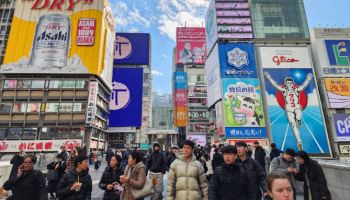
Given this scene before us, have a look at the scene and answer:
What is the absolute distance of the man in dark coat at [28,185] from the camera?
3412 millimetres

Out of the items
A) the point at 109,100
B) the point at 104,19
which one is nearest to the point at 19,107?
the point at 109,100

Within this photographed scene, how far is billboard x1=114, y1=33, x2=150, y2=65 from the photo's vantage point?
58969 millimetres

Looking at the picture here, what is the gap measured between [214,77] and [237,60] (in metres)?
5.65

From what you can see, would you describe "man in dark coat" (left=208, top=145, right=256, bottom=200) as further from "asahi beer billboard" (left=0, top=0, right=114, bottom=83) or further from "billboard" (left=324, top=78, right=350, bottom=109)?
"billboard" (left=324, top=78, right=350, bottom=109)

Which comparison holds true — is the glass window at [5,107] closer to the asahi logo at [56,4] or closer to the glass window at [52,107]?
the glass window at [52,107]

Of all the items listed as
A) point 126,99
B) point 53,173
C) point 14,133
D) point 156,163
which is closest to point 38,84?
point 14,133

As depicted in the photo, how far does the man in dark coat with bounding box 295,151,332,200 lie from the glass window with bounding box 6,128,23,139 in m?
43.9

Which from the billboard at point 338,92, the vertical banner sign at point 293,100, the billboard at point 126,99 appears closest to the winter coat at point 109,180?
the vertical banner sign at point 293,100

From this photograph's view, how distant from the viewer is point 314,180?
387cm

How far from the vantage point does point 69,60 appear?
41344mm

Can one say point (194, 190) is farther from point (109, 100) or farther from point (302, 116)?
point (109, 100)

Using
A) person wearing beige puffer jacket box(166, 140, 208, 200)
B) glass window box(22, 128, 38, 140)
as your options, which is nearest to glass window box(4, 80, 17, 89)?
glass window box(22, 128, 38, 140)

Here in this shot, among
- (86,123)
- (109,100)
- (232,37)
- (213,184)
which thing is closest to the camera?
(213,184)

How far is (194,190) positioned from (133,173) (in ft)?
3.28
